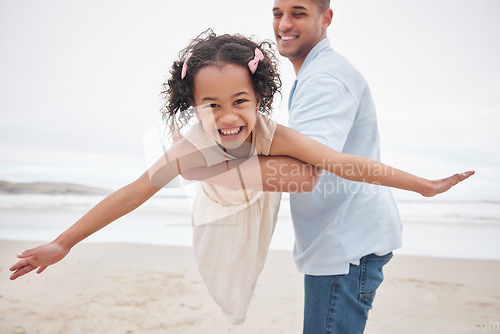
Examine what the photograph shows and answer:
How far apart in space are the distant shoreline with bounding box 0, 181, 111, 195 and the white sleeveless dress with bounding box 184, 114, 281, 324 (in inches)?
391

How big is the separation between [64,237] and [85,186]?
1050 centimetres

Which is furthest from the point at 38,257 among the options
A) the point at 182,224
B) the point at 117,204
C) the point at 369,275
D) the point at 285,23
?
the point at 182,224

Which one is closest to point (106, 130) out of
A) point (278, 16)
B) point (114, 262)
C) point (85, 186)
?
point (85, 186)

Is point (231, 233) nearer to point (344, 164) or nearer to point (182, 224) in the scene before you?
point (344, 164)

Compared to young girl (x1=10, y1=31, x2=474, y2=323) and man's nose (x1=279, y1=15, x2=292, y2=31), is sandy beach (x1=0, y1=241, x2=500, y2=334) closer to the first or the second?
young girl (x1=10, y1=31, x2=474, y2=323)

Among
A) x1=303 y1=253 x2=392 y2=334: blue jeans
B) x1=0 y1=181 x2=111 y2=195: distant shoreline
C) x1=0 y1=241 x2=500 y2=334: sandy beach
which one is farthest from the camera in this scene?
x1=0 y1=181 x2=111 y2=195: distant shoreline

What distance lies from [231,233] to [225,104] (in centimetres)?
49

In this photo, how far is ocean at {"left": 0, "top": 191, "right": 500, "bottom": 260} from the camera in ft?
21.2

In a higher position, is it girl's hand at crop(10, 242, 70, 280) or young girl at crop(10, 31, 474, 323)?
young girl at crop(10, 31, 474, 323)

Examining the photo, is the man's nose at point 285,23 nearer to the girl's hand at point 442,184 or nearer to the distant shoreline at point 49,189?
the girl's hand at point 442,184

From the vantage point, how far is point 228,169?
143 centimetres

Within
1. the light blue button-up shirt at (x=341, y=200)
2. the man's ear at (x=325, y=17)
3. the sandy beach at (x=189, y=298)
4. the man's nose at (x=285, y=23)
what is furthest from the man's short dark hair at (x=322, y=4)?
the sandy beach at (x=189, y=298)

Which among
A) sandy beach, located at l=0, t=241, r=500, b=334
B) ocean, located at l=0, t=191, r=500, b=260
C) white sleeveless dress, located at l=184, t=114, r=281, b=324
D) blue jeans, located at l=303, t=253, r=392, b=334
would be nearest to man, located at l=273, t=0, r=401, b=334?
blue jeans, located at l=303, t=253, r=392, b=334

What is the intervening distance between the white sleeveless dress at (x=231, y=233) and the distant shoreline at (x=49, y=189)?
9926 mm
